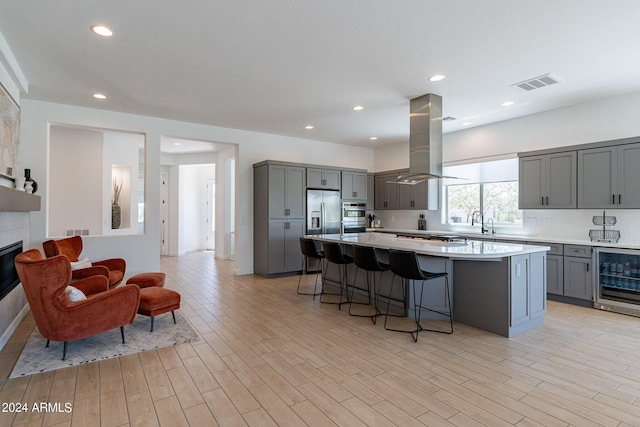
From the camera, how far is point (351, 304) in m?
4.82

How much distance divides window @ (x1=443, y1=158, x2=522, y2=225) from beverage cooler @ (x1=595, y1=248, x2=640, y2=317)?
5.04 ft

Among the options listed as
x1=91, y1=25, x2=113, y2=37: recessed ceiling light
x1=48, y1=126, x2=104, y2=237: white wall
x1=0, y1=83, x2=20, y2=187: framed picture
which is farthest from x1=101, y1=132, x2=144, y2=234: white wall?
x1=91, y1=25, x2=113, y2=37: recessed ceiling light

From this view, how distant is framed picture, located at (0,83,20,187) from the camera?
138 inches

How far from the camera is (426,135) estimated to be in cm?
477

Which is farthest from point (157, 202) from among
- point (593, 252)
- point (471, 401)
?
point (593, 252)

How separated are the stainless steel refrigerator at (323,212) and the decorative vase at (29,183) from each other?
4.39 metres

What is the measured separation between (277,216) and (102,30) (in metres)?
4.09

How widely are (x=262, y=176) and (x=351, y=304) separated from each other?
3.15m

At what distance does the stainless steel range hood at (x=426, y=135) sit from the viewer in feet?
15.5

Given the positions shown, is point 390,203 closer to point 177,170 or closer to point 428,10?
point 428,10

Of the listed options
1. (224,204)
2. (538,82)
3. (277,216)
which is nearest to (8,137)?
(277,216)

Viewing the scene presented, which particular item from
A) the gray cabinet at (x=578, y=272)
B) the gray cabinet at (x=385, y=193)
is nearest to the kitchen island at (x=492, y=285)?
the gray cabinet at (x=578, y=272)

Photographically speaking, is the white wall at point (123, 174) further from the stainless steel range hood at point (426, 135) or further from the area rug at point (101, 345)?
the stainless steel range hood at point (426, 135)

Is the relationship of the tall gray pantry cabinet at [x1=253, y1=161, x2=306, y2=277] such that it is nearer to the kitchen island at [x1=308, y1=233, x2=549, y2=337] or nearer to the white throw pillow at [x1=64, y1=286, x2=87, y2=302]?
the kitchen island at [x1=308, y1=233, x2=549, y2=337]
